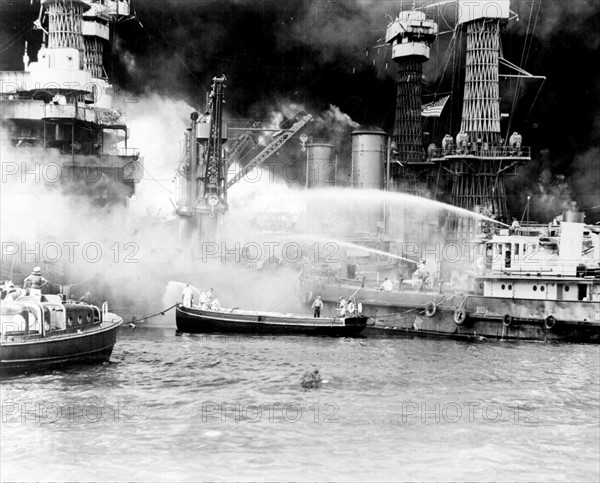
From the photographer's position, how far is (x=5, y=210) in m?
55.9

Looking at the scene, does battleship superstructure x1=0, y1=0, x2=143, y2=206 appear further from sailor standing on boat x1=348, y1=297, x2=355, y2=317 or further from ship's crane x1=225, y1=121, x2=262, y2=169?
sailor standing on boat x1=348, y1=297, x2=355, y2=317

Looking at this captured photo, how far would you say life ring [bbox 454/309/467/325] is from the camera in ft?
144

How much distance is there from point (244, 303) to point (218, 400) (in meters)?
28.0

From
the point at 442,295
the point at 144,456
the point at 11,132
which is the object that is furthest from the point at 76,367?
the point at 11,132

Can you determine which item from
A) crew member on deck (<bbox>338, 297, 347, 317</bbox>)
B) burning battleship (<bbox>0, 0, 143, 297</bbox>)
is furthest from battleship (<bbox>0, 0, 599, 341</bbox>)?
crew member on deck (<bbox>338, 297, 347, 317</bbox>)

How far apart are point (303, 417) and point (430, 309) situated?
2185 cm

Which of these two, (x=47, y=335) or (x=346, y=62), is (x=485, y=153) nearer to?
(x=346, y=62)

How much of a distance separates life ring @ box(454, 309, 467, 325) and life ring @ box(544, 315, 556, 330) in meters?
4.56

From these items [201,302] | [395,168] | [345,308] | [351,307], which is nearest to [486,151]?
[395,168]

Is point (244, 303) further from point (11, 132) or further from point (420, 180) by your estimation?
point (11, 132)

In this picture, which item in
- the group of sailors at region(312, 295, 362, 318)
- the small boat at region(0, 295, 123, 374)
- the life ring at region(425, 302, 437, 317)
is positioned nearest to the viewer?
the small boat at region(0, 295, 123, 374)

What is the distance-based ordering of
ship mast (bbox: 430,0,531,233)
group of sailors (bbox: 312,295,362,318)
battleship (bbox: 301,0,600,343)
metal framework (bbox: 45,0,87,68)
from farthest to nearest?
metal framework (bbox: 45,0,87,68) → ship mast (bbox: 430,0,531,233) → group of sailors (bbox: 312,295,362,318) → battleship (bbox: 301,0,600,343)

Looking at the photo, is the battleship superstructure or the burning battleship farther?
the battleship superstructure

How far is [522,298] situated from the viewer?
43281 mm
